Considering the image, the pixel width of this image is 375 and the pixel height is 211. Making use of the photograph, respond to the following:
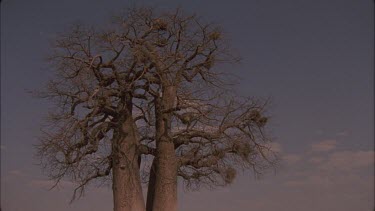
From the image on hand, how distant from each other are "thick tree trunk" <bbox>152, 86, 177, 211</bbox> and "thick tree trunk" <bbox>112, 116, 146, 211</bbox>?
1.61ft

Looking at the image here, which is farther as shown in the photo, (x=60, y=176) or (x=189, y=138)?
(x=189, y=138)

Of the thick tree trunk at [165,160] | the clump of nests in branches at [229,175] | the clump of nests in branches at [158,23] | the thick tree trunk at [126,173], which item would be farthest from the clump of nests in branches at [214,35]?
the clump of nests in branches at [229,175]

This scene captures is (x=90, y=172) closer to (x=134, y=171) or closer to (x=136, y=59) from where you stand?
(x=134, y=171)

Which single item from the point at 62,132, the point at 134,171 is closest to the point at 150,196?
the point at 134,171

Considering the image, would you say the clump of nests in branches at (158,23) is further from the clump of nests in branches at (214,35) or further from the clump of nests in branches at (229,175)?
the clump of nests in branches at (229,175)

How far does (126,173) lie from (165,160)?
1062 mm

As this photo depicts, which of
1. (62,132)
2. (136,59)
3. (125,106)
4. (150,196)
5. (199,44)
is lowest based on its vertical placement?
(150,196)

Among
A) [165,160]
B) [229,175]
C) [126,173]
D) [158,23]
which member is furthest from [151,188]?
[158,23]

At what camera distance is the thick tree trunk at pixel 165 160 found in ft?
40.8

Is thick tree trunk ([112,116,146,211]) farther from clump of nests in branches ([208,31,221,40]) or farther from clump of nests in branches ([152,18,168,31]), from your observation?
clump of nests in branches ([208,31,221,40])

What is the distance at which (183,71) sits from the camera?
13.4m

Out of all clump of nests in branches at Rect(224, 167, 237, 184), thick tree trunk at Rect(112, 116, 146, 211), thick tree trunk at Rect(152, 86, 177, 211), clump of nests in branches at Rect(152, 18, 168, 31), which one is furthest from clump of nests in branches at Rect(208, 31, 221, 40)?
clump of nests in branches at Rect(224, 167, 237, 184)

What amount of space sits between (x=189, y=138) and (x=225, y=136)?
3.18ft

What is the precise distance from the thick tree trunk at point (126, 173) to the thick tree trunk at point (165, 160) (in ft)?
1.61
